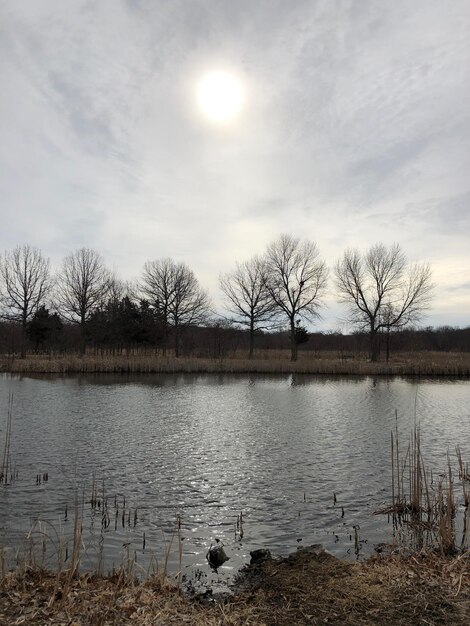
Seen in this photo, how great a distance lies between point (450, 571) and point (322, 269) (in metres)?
45.7

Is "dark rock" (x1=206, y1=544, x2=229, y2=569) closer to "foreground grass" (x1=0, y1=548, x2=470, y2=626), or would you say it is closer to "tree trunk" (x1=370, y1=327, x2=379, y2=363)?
"foreground grass" (x1=0, y1=548, x2=470, y2=626)

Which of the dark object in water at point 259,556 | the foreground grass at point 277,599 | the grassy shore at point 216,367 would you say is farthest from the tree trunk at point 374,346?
the foreground grass at point 277,599

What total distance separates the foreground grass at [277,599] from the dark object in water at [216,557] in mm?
675

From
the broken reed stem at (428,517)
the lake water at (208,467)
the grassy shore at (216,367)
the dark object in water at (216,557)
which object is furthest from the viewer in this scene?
the grassy shore at (216,367)

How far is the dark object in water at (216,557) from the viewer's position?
609 cm

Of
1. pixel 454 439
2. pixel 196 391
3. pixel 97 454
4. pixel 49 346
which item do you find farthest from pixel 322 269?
pixel 97 454

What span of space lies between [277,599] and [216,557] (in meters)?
1.67

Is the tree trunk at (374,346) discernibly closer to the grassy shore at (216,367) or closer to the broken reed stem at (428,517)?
the grassy shore at (216,367)

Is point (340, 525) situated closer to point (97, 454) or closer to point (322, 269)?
point (97, 454)

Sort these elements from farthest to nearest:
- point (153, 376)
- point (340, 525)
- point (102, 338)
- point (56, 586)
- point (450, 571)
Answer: point (102, 338)
point (153, 376)
point (340, 525)
point (450, 571)
point (56, 586)

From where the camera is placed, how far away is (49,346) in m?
53.9

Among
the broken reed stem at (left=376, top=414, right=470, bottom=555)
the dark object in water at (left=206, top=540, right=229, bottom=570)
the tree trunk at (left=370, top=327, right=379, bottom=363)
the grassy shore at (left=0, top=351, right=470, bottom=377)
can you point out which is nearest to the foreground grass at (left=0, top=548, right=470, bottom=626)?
the dark object in water at (left=206, top=540, right=229, bottom=570)

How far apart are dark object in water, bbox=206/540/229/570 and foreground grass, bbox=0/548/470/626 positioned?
2.21 ft

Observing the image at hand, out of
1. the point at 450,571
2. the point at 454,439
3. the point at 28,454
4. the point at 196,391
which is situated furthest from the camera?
the point at 196,391
